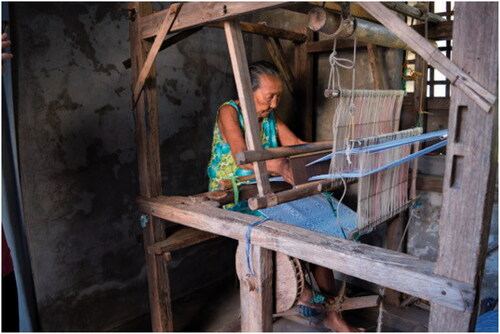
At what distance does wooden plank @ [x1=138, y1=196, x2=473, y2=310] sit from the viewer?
4.91 ft

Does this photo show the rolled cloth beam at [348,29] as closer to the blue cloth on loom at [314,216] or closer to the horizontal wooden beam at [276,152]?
the horizontal wooden beam at [276,152]

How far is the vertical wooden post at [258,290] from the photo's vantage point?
7.01 ft

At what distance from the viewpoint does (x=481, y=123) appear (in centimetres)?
133

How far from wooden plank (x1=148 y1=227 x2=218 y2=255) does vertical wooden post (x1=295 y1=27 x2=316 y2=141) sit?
2.09m

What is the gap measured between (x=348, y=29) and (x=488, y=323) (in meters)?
2.23

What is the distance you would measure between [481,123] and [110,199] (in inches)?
125

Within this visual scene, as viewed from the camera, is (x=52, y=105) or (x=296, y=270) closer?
(x=296, y=270)

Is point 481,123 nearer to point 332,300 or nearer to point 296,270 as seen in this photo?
point 296,270

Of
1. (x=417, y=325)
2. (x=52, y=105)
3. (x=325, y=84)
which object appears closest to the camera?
(x=52, y=105)

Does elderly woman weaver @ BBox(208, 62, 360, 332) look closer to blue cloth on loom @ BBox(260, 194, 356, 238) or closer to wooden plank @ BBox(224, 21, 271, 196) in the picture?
blue cloth on loom @ BBox(260, 194, 356, 238)

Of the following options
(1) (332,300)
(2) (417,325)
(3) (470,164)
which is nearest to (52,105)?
(1) (332,300)

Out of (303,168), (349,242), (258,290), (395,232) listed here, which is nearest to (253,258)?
(258,290)

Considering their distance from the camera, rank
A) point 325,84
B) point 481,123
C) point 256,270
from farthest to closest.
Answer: point 325,84 → point 256,270 → point 481,123

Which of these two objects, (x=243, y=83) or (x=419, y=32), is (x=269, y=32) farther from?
(x=243, y=83)
